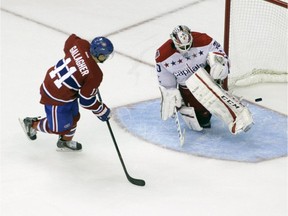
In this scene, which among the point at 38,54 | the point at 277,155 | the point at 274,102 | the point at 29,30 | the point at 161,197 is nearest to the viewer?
the point at 161,197

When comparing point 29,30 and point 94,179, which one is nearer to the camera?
point 94,179

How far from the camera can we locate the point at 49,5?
7062mm

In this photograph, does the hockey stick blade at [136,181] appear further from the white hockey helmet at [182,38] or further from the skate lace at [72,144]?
the white hockey helmet at [182,38]

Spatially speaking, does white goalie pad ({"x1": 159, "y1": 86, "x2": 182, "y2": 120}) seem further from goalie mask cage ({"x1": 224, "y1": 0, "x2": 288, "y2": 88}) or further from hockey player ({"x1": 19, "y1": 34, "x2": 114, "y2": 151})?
goalie mask cage ({"x1": 224, "y1": 0, "x2": 288, "y2": 88})

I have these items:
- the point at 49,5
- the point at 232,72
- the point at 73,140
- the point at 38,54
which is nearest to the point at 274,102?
the point at 232,72

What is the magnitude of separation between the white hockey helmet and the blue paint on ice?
1.80 ft

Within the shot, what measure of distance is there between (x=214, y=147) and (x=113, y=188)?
2.33 ft

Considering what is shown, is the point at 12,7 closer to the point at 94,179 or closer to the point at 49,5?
the point at 49,5

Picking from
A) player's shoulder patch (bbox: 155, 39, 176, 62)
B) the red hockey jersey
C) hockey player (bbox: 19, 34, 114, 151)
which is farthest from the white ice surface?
player's shoulder patch (bbox: 155, 39, 176, 62)

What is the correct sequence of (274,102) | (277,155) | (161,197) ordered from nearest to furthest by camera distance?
(161,197), (277,155), (274,102)

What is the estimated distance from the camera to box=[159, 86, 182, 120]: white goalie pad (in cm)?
489

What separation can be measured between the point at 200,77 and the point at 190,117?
279mm

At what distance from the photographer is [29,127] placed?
4.84 metres

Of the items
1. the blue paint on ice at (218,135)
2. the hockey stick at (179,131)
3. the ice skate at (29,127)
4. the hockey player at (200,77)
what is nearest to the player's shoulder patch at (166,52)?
the hockey player at (200,77)
